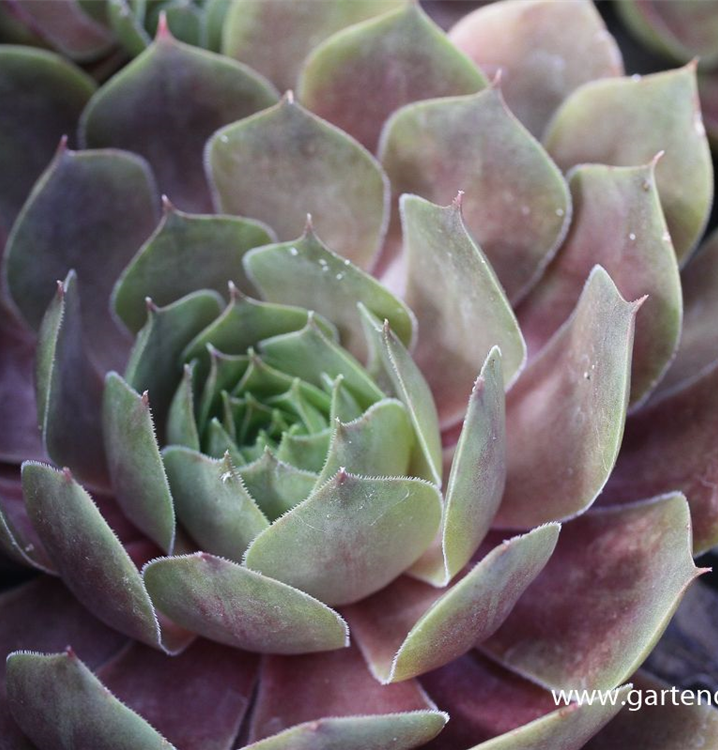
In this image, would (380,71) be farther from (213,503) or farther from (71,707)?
(71,707)

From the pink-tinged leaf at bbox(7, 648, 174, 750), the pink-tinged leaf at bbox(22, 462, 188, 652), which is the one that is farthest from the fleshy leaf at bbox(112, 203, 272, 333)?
the pink-tinged leaf at bbox(7, 648, 174, 750)

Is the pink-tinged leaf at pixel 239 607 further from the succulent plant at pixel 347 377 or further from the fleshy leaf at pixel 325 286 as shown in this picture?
the fleshy leaf at pixel 325 286

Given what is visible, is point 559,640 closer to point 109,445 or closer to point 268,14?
point 109,445

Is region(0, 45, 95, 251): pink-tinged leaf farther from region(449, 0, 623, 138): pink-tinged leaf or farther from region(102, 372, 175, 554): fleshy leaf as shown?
region(449, 0, 623, 138): pink-tinged leaf

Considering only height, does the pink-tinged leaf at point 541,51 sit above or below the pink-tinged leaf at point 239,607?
above

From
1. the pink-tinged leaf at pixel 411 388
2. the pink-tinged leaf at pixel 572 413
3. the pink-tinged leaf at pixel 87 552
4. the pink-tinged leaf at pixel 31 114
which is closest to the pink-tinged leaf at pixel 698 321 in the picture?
the pink-tinged leaf at pixel 572 413
